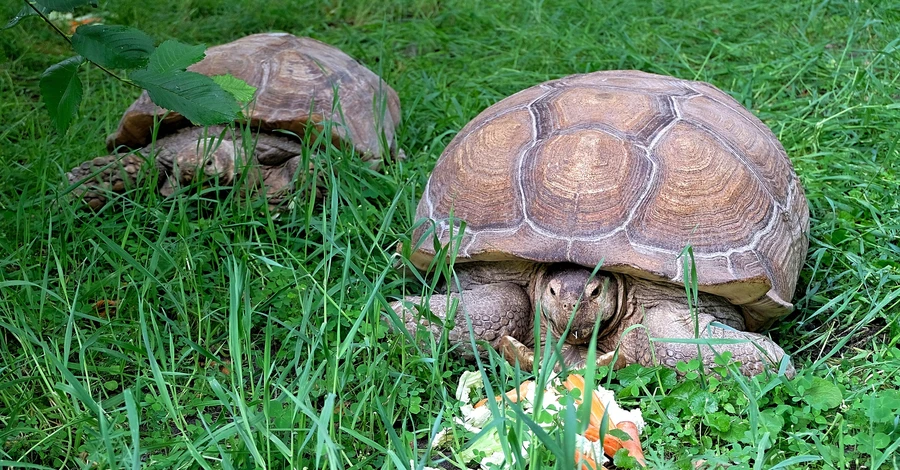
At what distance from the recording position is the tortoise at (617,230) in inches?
104

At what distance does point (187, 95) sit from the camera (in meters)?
1.97

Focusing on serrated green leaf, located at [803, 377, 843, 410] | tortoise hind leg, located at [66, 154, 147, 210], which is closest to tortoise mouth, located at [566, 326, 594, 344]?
serrated green leaf, located at [803, 377, 843, 410]

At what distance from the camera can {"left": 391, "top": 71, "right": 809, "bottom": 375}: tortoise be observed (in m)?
2.64

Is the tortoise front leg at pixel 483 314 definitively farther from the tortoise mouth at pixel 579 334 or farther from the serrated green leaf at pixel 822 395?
the serrated green leaf at pixel 822 395

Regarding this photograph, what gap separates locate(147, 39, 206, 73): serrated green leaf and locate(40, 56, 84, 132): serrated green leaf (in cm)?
18

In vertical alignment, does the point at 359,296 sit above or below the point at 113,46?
below

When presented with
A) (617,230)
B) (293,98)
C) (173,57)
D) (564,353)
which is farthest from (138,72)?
(293,98)

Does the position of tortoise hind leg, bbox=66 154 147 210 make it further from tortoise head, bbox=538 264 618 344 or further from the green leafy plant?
tortoise head, bbox=538 264 618 344

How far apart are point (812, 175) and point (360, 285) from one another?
2.16 metres

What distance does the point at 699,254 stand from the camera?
105 inches

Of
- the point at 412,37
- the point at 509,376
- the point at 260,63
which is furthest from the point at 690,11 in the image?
the point at 509,376

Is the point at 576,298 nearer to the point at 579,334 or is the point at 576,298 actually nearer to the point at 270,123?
the point at 579,334

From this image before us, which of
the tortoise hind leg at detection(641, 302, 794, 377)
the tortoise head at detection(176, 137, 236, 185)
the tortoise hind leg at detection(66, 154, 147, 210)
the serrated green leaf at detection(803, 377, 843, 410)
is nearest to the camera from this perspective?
the serrated green leaf at detection(803, 377, 843, 410)

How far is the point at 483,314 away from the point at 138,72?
1337mm
